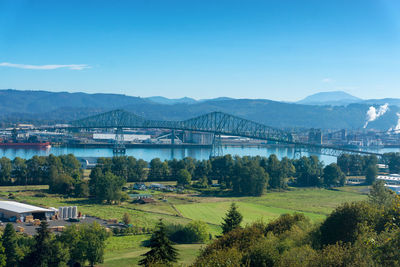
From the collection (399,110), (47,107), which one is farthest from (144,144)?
(47,107)

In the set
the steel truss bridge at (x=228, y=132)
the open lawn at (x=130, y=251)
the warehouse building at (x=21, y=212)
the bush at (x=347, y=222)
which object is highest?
the steel truss bridge at (x=228, y=132)

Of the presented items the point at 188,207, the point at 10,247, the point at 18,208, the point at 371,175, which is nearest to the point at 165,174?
the point at 188,207

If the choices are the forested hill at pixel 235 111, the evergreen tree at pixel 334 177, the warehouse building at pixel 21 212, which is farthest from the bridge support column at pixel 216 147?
the forested hill at pixel 235 111

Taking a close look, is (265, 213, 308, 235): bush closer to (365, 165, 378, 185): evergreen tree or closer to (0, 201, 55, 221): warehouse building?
(0, 201, 55, 221): warehouse building

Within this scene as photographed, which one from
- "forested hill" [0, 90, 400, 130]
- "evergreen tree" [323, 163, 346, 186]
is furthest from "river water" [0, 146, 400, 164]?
"forested hill" [0, 90, 400, 130]

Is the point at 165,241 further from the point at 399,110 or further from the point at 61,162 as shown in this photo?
the point at 399,110

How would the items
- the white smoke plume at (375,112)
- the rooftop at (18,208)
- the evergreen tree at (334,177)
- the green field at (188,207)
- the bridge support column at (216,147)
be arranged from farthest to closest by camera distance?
1. the white smoke plume at (375,112)
2. the bridge support column at (216,147)
3. the evergreen tree at (334,177)
4. the rooftop at (18,208)
5. the green field at (188,207)

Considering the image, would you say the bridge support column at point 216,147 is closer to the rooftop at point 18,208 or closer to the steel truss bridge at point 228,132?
the steel truss bridge at point 228,132

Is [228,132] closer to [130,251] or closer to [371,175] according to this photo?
[371,175]
